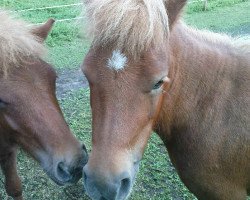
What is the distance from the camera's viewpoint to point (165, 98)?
2668 mm

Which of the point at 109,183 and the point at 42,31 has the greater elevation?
the point at 42,31

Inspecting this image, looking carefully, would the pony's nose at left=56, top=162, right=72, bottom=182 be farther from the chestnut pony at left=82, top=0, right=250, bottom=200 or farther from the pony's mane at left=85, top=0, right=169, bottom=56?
the pony's mane at left=85, top=0, right=169, bottom=56

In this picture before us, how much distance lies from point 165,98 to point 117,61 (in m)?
0.59

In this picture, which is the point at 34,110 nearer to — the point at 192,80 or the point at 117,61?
the point at 117,61

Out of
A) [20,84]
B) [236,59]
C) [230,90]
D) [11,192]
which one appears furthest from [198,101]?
[11,192]

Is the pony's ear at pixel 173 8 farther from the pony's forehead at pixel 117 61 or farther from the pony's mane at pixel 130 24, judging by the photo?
the pony's forehead at pixel 117 61

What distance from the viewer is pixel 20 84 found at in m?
2.87

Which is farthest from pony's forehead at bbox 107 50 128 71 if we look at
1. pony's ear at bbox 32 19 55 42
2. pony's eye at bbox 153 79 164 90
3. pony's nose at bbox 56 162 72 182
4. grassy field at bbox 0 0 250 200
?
pony's ear at bbox 32 19 55 42

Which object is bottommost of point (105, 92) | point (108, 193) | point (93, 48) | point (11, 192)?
point (11, 192)

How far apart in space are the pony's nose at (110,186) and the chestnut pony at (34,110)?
0.53m

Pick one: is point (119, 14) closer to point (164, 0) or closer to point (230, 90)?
point (164, 0)

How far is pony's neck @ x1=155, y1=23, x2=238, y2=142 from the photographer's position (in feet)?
8.98

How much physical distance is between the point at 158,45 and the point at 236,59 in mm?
914

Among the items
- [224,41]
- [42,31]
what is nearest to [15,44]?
[42,31]
